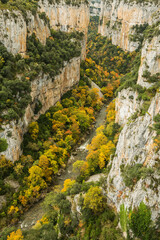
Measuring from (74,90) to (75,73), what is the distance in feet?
21.4

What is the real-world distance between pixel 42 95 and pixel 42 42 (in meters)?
15.4

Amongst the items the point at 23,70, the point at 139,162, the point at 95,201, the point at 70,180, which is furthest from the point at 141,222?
the point at 23,70

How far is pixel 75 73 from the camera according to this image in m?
58.0

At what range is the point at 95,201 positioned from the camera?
20.2m

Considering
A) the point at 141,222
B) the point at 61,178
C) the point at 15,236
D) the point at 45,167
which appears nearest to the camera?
the point at 141,222

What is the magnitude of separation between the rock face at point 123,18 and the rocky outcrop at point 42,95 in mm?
37262

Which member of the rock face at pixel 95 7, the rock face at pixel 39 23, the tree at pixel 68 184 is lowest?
the tree at pixel 68 184

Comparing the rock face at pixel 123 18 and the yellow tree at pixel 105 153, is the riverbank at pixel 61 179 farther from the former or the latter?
the rock face at pixel 123 18

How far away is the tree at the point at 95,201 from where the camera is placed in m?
20.1

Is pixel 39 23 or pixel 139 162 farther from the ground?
pixel 39 23

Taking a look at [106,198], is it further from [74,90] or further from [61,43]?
[61,43]

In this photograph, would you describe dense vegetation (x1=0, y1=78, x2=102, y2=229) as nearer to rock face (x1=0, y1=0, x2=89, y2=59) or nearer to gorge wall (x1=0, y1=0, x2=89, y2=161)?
gorge wall (x1=0, y1=0, x2=89, y2=161)

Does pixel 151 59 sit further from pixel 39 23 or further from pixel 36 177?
pixel 39 23

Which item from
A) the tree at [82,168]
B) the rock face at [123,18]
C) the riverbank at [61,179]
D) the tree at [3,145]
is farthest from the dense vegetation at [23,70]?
the rock face at [123,18]
